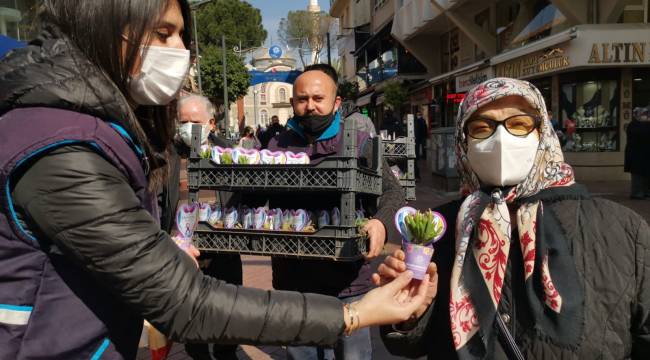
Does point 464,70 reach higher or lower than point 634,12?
lower

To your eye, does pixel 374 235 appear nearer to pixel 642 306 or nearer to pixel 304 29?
pixel 642 306

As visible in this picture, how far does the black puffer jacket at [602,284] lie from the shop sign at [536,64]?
12.2 meters

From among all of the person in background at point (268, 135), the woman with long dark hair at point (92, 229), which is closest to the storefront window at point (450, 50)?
the person in background at point (268, 135)

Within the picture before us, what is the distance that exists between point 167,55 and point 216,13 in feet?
165

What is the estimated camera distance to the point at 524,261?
172 centimetres

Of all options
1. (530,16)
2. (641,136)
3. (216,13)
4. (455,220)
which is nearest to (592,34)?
(641,136)

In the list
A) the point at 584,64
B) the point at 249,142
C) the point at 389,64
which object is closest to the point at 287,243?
the point at 249,142

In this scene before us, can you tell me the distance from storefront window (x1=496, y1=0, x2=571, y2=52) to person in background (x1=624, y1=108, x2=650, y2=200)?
171 inches

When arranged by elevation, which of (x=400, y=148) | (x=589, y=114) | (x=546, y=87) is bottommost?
(x=400, y=148)

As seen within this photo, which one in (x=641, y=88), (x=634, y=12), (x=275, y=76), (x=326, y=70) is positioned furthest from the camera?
(x=275, y=76)

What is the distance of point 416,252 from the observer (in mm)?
1608

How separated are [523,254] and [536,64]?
44.8ft

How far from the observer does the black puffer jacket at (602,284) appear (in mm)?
1591

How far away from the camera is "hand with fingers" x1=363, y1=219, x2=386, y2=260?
2270 mm
